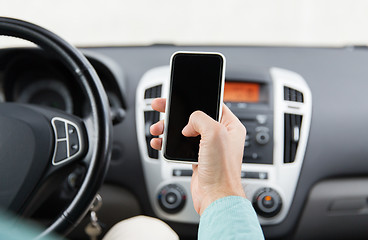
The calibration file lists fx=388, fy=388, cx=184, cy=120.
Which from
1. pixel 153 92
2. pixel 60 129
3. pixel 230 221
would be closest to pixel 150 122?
pixel 153 92

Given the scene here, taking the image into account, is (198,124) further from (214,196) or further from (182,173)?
(182,173)

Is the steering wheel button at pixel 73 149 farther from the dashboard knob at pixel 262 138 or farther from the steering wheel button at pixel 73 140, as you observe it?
the dashboard knob at pixel 262 138

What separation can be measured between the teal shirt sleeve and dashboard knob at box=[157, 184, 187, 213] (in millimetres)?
474

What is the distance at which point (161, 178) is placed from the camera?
3.68 feet

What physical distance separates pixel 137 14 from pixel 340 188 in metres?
0.88

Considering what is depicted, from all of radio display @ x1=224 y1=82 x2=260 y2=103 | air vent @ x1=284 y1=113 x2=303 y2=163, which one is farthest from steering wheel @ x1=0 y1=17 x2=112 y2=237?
air vent @ x1=284 y1=113 x2=303 y2=163

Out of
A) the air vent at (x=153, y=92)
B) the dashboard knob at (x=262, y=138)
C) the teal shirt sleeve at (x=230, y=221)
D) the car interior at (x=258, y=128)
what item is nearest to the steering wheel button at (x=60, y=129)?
the car interior at (x=258, y=128)

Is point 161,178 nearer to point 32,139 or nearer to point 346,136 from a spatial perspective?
point 32,139

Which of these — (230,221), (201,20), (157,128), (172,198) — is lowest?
(172,198)

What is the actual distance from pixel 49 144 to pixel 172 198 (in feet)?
1.33

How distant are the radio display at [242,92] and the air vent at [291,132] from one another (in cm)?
10

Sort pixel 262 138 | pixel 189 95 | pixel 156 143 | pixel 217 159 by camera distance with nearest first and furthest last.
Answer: pixel 217 159 < pixel 189 95 < pixel 156 143 < pixel 262 138

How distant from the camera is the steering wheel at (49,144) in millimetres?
808

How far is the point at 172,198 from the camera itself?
1.11 m
